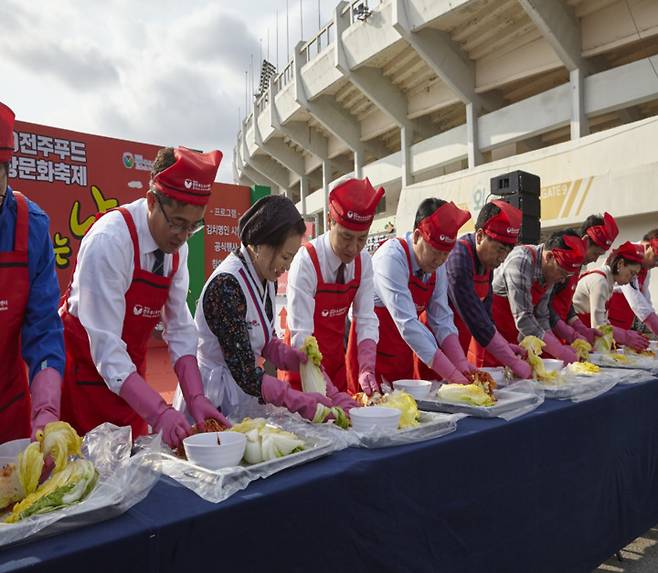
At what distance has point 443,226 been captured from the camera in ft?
7.89

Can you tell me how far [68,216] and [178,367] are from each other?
12.5 feet

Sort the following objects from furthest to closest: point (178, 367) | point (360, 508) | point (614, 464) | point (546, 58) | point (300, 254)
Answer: point (546, 58), point (300, 254), point (614, 464), point (178, 367), point (360, 508)

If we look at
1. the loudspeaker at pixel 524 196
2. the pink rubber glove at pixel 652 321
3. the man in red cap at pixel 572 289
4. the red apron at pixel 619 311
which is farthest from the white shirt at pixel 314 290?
the red apron at pixel 619 311

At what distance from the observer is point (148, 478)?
1.15 m

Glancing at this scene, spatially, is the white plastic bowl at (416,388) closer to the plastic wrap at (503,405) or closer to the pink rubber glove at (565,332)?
the plastic wrap at (503,405)

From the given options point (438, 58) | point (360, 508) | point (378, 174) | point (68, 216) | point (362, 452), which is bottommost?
point (360, 508)

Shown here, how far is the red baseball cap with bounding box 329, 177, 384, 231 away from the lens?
7.19 ft

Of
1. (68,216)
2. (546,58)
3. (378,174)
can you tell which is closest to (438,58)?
(546,58)

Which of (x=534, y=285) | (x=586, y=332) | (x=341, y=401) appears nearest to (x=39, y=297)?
(x=341, y=401)

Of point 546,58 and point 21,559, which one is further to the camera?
point 546,58

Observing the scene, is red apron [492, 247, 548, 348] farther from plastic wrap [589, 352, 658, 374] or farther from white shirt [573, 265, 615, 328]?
white shirt [573, 265, 615, 328]

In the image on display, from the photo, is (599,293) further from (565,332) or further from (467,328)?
(467,328)

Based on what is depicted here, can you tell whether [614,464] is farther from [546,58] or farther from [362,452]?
[546,58]

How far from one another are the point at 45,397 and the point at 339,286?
4.47 feet
